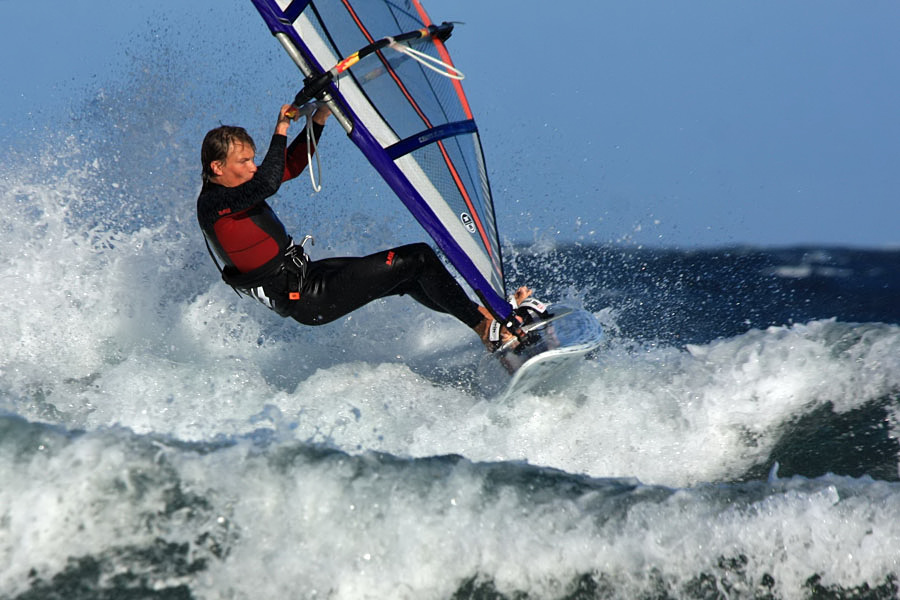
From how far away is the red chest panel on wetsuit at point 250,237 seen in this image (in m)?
2.80

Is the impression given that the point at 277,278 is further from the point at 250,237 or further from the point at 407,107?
the point at 407,107

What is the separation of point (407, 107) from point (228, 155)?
0.77 m

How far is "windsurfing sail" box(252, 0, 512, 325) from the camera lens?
274 cm

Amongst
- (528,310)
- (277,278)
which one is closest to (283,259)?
(277,278)

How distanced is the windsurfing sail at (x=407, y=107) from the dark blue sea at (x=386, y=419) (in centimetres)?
75

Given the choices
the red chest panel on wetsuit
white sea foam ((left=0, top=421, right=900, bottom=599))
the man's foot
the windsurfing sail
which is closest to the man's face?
the red chest panel on wetsuit

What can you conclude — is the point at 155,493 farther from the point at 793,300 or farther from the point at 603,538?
the point at 793,300

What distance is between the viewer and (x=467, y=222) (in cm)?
315

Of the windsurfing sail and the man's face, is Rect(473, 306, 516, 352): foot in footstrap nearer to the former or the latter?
the windsurfing sail

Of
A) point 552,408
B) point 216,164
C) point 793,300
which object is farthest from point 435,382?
point 793,300

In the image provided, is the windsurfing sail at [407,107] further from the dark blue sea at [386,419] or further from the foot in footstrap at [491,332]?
the dark blue sea at [386,419]

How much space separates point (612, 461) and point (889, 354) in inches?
58.4

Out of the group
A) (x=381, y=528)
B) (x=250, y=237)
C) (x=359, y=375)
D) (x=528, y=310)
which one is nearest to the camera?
(x=381, y=528)

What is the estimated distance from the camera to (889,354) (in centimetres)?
346
